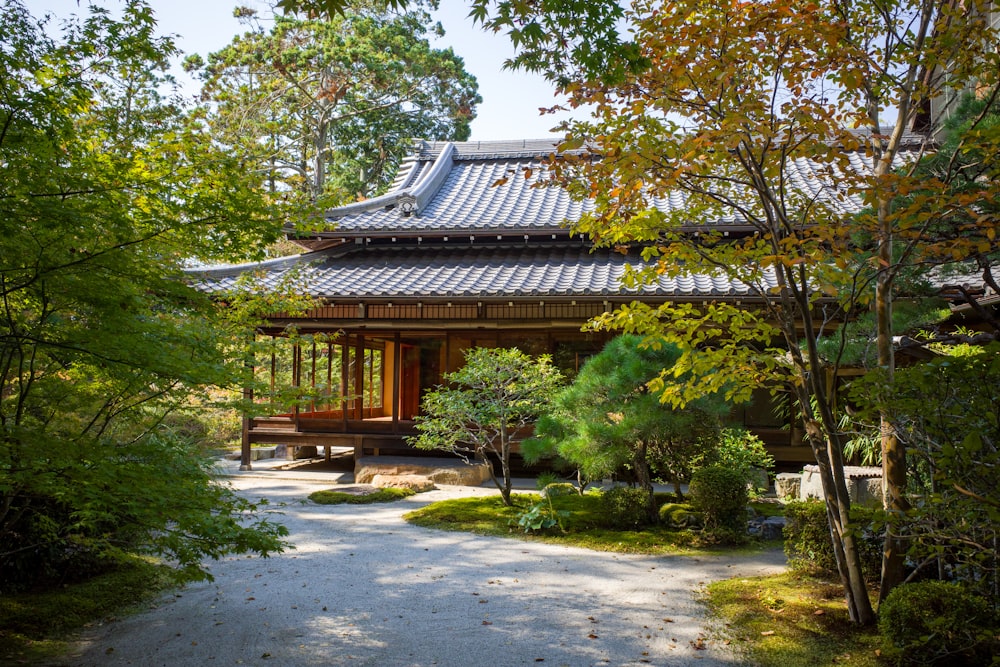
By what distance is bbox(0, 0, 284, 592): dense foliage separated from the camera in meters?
3.07

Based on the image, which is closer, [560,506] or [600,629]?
[600,629]

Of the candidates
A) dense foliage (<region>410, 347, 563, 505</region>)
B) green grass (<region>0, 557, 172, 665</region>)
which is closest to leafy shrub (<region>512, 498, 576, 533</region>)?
dense foliage (<region>410, 347, 563, 505</region>)

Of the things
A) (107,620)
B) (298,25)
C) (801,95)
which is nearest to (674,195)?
(801,95)

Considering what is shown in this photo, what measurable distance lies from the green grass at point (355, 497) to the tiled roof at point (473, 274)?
2.88m

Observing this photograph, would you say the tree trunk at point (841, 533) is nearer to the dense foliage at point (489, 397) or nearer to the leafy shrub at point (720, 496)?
the leafy shrub at point (720, 496)

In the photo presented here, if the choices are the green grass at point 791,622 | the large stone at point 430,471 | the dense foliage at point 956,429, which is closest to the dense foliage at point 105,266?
the green grass at point 791,622

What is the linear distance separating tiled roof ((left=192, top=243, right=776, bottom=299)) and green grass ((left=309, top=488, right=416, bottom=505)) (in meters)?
2.88

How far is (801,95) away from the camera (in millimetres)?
4520

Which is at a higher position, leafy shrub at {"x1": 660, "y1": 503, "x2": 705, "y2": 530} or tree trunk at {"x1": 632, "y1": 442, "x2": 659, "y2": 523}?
tree trunk at {"x1": 632, "y1": 442, "x2": 659, "y2": 523}

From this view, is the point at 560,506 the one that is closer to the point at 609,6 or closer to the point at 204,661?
the point at 204,661

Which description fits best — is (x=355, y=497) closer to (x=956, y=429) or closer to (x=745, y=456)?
(x=745, y=456)

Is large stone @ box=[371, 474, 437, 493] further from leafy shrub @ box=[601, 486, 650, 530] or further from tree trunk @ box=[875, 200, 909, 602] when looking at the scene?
tree trunk @ box=[875, 200, 909, 602]

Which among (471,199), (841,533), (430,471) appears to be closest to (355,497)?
(430,471)

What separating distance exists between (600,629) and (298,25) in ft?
71.4
